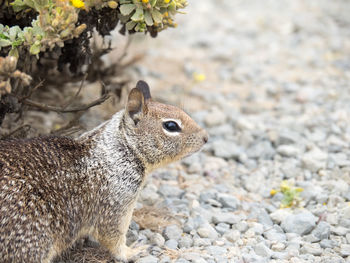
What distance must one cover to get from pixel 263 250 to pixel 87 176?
1.56 metres

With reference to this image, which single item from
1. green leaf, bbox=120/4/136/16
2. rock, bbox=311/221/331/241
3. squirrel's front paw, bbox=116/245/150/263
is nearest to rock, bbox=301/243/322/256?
rock, bbox=311/221/331/241

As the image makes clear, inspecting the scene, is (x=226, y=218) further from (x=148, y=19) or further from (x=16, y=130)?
(x=16, y=130)

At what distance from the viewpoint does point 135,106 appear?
13.5ft

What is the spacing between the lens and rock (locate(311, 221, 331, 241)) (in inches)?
170

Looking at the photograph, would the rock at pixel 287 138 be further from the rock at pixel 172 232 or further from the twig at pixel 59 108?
the twig at pixel 59 108

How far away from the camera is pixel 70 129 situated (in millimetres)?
4859

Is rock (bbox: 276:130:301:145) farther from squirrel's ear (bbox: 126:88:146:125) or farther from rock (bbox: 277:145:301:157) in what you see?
squirrel's ear (bbox: 126:88:146:125)

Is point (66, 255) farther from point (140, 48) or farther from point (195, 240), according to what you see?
point (140, 48)

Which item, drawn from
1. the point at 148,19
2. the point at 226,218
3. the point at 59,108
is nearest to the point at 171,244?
the point at 226,218

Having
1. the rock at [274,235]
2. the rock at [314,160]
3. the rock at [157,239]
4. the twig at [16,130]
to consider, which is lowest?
the rock at [157,239]

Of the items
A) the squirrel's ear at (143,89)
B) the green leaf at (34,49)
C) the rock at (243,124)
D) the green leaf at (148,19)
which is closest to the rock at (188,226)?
the squirrel's ear at (143,89)

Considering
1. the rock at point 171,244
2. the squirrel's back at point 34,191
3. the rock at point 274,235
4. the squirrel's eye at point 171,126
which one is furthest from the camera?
the rock at point 274,235

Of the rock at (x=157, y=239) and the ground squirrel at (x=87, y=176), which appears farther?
the rock at (x=157, y=239)

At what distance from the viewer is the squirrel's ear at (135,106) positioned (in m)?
4.07
